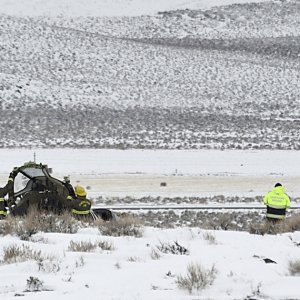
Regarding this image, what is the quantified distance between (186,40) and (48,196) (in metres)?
64.4

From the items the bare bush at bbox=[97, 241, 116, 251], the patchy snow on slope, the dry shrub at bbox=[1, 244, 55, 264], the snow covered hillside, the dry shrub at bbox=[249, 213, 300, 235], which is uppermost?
the patchy snow on slope

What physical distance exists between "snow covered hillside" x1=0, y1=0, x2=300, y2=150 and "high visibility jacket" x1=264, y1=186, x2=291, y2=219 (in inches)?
829

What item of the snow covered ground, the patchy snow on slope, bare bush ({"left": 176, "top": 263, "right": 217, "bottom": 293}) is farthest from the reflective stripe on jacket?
the patchy snow on slope

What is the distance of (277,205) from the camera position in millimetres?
9352

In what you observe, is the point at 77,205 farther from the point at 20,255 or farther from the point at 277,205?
the point at 277,205

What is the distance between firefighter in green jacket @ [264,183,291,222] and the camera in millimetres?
9320

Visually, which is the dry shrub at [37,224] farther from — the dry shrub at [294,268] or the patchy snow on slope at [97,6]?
the patchy snow on slope at [97,6]

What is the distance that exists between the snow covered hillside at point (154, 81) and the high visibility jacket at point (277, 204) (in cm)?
2107

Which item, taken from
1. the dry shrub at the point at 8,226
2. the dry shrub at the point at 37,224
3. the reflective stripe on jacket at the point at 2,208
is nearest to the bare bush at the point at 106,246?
the dry shrub at the point at 37,224

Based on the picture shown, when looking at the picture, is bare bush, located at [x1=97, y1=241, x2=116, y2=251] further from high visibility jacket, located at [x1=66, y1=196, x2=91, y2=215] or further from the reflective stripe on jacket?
the reflective stripe on jacket

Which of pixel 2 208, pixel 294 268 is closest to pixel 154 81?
pixel 2 208

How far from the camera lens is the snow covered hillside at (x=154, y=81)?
34.7 meters

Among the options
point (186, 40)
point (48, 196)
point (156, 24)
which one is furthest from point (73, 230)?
point (156, 24)

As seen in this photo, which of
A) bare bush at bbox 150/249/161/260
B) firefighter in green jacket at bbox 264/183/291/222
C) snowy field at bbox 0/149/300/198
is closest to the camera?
bare bush at bbox 150/249/161/260
